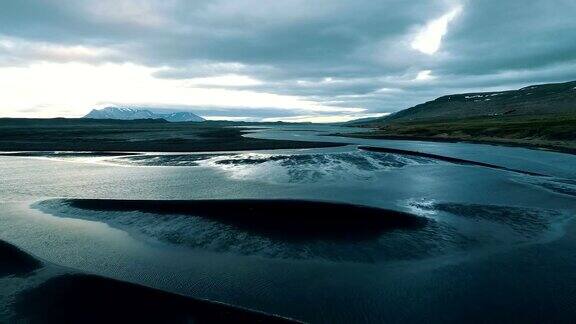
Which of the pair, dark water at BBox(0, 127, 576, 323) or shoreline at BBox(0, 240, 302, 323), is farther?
dark water at BBox(0, 127, 576, 323)

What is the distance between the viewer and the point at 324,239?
18.0 metres

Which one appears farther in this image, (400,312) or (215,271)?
(215,271)

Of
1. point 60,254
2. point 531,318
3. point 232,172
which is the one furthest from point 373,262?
point 232,172

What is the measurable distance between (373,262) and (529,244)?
7100mm

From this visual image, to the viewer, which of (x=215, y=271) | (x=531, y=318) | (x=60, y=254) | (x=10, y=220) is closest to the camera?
(x=531, y=318)

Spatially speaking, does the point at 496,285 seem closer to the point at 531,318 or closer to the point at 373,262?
the point at 531,318

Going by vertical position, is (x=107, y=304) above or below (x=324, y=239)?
below

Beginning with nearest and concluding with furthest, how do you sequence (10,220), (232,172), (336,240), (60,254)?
1. (60,254)
2. (336,240)
3. (10,220)
4. (232,172)

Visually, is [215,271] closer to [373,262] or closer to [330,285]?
[330,285]

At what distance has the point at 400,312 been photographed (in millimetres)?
11812

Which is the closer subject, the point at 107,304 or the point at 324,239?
the point at 107,304

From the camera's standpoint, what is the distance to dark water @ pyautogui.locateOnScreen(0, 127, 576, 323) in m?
12.6

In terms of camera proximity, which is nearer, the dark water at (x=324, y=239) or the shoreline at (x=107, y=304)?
the shoreline at (x=107, y=304)

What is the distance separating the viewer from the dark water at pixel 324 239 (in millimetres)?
12641
